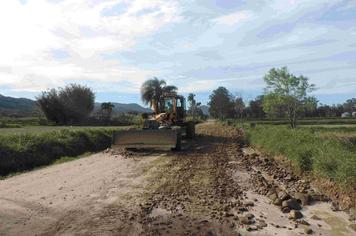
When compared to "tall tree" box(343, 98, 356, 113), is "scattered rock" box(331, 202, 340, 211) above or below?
below

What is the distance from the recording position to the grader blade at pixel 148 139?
20.5 meters

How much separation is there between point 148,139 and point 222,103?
105 metres

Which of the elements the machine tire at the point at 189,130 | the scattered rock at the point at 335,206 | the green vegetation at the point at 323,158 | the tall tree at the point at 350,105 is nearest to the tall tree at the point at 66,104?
the machine tire at the point at 189,130

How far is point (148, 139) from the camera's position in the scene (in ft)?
67.6

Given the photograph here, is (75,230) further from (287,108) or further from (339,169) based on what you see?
(287,108)

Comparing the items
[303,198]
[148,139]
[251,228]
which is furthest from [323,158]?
[148,139]

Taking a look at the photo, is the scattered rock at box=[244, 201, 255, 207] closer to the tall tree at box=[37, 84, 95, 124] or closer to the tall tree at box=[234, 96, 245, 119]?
the tall tree at box=[37, 84, 95, 124]

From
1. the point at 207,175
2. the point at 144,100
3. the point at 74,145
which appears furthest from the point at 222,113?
the point at 207,175

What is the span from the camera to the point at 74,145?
22.9 metres

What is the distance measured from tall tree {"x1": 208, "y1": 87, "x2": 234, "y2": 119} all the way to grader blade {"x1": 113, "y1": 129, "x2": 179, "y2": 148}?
336ft

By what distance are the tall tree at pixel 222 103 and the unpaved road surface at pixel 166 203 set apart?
10967cm

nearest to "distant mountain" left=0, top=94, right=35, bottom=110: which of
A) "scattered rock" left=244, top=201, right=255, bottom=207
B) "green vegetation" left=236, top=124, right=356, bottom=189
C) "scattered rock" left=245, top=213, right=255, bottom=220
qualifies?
"green vegetation" left=236, top=124, right=356, bottom=189

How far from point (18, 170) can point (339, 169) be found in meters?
11.2

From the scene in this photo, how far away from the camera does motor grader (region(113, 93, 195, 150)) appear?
20.5 metres
